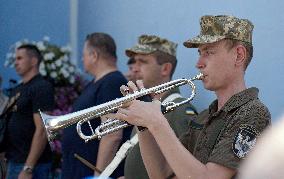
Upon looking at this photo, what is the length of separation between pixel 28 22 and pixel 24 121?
2118 mm

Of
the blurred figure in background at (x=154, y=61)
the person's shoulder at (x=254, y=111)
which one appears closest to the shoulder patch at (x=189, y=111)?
the blurred figure in background at (x=154, y=61)

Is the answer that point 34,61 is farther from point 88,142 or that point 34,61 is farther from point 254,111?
point 254,111

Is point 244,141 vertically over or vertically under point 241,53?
under

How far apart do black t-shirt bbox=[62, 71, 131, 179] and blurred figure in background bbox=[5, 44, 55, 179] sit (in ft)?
2.53

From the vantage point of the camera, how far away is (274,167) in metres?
2.00

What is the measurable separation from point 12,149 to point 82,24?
1861mm

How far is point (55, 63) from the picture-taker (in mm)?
6699

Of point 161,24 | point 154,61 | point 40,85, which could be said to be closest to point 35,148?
point 40,85

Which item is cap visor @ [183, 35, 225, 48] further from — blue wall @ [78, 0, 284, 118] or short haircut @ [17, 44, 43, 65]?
short haircut @ [17, 44, 43, 65]

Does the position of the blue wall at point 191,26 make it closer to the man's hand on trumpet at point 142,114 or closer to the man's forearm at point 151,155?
the man's forearm at point 151,155

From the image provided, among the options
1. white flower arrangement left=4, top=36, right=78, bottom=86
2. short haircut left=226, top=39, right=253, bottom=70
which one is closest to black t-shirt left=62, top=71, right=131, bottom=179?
short haircut left=226, top=39, right=253, bottom=70

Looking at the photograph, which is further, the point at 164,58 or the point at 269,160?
the point at 164,58

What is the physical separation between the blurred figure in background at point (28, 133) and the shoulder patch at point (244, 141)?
291cm

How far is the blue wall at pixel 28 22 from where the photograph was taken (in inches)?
290
